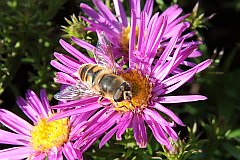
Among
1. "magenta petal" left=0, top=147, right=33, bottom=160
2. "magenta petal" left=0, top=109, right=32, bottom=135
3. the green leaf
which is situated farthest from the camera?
the green leaf

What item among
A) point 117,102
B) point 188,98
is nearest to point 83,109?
point 117,102

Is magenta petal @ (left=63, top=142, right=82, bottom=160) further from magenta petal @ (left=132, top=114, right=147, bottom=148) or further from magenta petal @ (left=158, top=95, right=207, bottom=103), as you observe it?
magenta petal @ (left=158, top=95, right=207, bottom=103)

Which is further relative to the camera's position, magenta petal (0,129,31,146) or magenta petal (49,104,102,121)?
magenta petal (0,129,31,146)

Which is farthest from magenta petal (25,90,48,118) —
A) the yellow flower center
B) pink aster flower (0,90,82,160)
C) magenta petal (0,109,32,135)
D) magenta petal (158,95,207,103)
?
magenta petal (158,95,207,103)

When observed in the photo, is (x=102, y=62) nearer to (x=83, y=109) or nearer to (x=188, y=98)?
(x=83, y=109)

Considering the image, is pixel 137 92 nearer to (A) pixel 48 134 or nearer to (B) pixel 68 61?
(B) pixel 68 61

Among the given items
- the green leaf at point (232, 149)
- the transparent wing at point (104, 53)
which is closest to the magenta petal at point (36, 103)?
the transparent wing at point (104, 53)

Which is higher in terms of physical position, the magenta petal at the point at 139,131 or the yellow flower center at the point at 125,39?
the yellow flower center at the point at 125,39

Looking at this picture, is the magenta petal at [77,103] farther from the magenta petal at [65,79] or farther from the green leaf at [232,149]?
the green leaf at [232,149]
